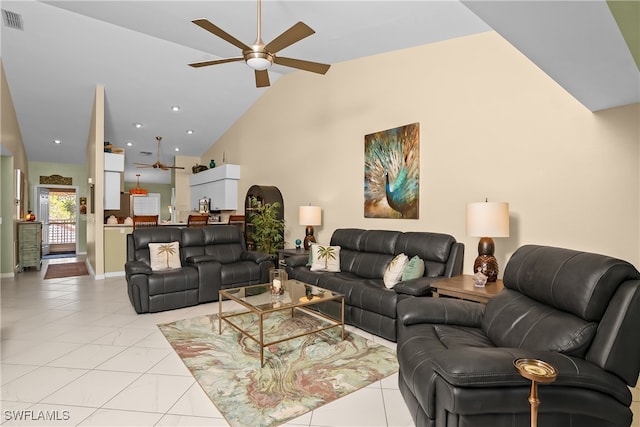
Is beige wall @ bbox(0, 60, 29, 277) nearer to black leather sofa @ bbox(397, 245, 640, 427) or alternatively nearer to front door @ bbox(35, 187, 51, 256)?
front door @ bbox(35, 187, 51, 256)

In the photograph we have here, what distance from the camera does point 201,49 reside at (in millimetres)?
5586

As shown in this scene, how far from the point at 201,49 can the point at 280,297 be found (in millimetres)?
4394

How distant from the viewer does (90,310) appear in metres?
4.22

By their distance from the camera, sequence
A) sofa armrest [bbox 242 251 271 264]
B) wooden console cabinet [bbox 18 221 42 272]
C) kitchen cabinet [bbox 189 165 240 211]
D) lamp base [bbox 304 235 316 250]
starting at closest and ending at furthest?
1. sofa armrest [bbox 242 251 271 264]
2. lamp base [bbox 304 235 316 250]
3. wooden console cabinet [bbox 18 221 42 272]
4. kitchen cabinet [bbox 189 165 240 211]

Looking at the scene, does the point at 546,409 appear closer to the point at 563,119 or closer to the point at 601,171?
the point at 601,171

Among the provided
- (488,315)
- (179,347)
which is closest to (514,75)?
(488,315)

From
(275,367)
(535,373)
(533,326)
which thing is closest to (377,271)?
(275,367)

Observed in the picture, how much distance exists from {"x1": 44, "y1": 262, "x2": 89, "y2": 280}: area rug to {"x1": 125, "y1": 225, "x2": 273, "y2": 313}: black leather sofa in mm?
3097

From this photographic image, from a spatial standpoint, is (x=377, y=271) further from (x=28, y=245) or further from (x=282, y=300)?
(x=28, y=245)

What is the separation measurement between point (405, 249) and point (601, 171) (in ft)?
6.08

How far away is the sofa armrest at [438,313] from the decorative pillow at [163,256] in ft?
10.7

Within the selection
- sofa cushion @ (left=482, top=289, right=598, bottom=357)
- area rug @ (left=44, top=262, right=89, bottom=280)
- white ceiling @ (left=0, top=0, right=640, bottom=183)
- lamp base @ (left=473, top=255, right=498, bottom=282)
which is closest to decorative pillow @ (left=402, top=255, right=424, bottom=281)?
lamp base @ (left=473, top=255, right=498, bottom=282)

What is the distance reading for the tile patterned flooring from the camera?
2076mm

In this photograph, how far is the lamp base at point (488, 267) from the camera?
126 inches
